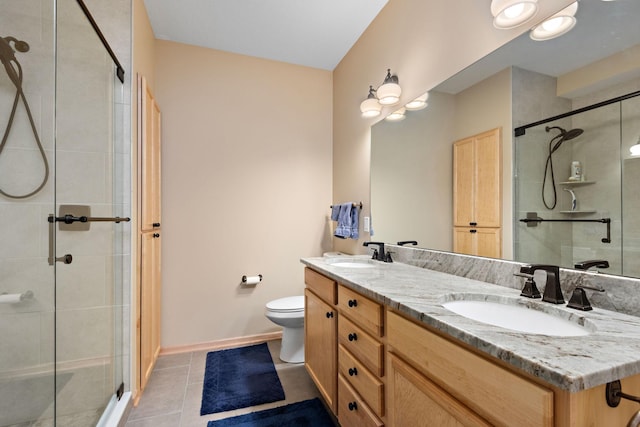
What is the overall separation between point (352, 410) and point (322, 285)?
0.60 metres

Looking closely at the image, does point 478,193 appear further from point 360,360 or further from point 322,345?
point 322,345

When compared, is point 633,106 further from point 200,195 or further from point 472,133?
point 200,195

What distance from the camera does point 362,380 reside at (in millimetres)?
1231

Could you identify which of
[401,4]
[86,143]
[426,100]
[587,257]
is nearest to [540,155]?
[587,257]

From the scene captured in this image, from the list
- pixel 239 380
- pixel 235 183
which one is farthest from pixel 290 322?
pixel 235 183

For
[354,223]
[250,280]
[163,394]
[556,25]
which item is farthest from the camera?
[250,280]

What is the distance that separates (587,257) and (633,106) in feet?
1.51

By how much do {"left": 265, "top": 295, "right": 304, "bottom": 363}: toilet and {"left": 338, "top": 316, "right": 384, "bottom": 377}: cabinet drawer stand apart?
781 mm

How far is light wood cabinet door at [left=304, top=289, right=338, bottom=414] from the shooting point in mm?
1520

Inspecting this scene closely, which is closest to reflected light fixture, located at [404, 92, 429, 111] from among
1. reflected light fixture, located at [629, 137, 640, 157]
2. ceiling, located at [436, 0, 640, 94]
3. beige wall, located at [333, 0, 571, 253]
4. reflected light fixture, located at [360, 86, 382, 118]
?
beige wall, located at [333, 0, 571, 253]

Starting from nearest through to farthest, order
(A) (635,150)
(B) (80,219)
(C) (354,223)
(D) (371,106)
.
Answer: (A) (635,150), (B) (80,219), (D) (371,106), (C) (354,223)

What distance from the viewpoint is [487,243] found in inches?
51.9

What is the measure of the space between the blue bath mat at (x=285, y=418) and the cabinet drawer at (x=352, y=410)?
0.24 meters

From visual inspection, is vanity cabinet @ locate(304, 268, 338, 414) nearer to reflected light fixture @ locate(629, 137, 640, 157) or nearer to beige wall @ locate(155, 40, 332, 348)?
beige wall @ locate(155, 40, 332, 348)
